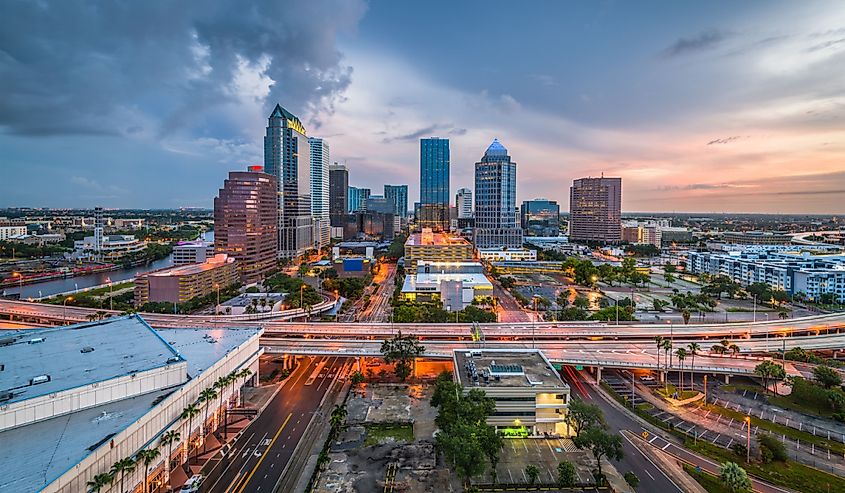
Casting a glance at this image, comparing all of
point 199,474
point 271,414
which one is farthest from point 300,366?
point 199,474

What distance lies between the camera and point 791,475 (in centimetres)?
3198

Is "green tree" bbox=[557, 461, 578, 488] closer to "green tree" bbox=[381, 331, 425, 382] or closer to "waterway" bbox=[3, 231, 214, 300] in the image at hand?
"green tree" bbox=[381, 331, 425, 382]

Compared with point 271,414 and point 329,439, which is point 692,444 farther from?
point 271,414

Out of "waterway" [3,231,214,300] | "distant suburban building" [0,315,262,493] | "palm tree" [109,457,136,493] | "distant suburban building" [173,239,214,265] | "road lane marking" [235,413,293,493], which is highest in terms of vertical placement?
"distant suburban building" [173,239,214,265]

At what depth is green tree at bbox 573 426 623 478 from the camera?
31516mm

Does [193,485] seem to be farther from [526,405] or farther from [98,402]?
[526,405]

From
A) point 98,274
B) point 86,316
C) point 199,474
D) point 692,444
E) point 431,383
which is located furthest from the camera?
point 98,274

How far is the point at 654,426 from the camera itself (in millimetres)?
40000

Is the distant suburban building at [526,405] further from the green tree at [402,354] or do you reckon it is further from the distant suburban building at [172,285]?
the distant suburban building at [172,285]

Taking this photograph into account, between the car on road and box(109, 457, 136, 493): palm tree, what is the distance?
565cm

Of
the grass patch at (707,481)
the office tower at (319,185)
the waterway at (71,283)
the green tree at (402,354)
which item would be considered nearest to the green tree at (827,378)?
the grass patch at (707,481)

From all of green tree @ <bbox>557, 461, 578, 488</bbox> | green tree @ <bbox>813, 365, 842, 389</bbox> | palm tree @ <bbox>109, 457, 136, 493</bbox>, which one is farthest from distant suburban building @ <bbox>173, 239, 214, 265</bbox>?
green tree @ <bbox>813, 365, 842, 389</bbox>

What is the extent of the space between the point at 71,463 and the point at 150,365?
35.8 ft

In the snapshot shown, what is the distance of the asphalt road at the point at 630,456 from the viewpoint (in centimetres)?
3112
